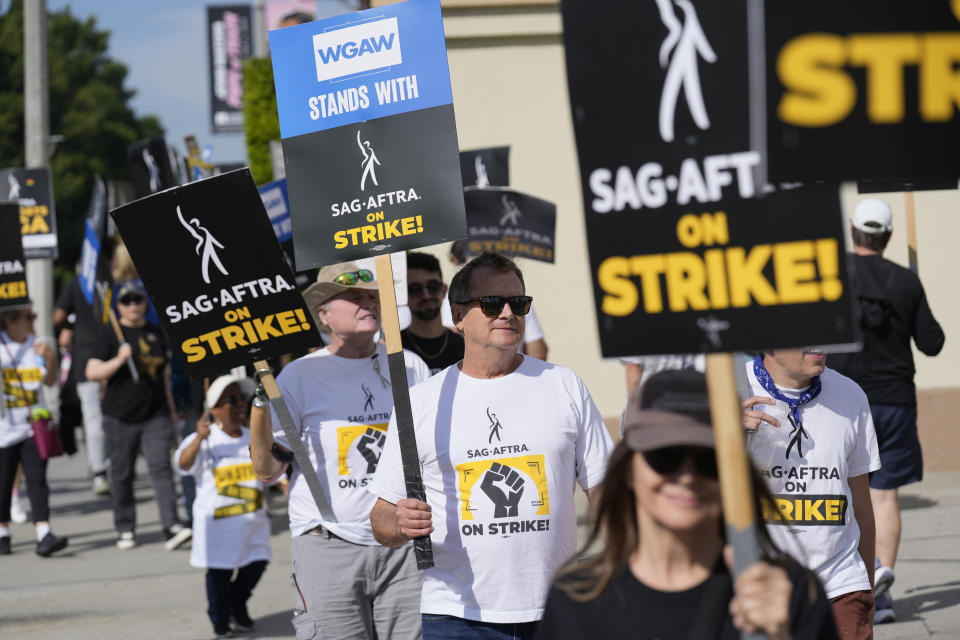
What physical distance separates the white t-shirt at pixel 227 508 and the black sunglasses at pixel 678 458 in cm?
509

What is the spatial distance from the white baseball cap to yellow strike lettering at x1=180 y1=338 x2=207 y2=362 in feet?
11.9

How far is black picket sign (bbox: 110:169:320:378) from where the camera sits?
5.20m

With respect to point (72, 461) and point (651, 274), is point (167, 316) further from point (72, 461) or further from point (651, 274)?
point (72, 461)

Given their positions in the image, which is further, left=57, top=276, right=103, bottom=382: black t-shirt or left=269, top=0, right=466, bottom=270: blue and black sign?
left=57, top=276, right=103, bottom=382: black t-shirt

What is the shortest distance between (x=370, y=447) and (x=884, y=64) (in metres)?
2.99

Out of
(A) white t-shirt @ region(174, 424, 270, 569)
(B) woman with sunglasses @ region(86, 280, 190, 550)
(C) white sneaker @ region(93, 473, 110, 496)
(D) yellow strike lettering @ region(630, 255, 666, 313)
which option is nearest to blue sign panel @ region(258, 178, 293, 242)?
(A) white t-shirt @ region(174, 424, 270, 569)

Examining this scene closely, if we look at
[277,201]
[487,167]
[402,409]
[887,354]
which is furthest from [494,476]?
[487,167]

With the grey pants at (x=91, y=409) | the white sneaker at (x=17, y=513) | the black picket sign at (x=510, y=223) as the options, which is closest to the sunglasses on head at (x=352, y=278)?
the black picket sign at (x=510, y=223)

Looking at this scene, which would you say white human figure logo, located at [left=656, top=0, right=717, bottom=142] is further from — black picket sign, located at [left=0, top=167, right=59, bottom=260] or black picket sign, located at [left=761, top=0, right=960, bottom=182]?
black picket sign, located at [left=0, top=167, right=59, bottom=260]

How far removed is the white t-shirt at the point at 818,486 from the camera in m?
4.46

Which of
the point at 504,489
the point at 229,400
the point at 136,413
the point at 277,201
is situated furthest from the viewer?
the point at 136,413

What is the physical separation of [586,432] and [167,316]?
186 centimetres

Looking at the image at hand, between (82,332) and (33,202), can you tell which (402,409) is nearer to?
(82,332)

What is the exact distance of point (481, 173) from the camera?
9.98 m
